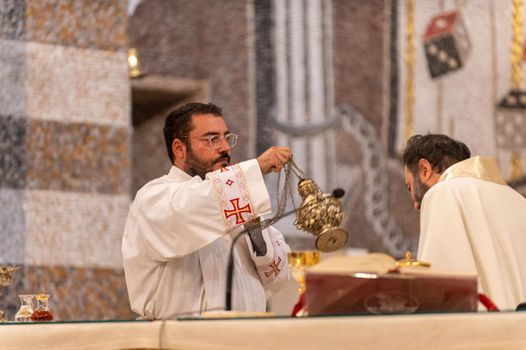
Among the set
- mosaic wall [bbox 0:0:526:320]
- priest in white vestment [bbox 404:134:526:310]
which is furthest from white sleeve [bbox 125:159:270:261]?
mosaic wall [bbox 0:0:526:320]

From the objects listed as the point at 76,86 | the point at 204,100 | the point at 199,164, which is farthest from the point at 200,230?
the point at 204,100

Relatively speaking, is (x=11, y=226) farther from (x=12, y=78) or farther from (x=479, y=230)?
(x=479, y=230)

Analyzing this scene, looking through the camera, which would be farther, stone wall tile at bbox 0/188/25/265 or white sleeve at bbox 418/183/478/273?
stone wall tile at bbox 0/188/25/265

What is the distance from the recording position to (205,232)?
4461 millimetres

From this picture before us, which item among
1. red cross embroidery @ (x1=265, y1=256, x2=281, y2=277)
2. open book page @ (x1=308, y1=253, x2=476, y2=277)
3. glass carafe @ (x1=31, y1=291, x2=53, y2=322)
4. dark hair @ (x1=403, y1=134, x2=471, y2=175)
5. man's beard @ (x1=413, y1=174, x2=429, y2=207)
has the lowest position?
glass carafe @ (x1=31, y1=291, x2=53, y2=322)

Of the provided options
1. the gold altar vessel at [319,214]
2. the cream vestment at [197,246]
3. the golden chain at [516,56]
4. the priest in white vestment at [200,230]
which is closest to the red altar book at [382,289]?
the gold altar vessel at [319,214]

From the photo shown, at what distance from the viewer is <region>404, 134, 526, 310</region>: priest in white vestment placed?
4.14m

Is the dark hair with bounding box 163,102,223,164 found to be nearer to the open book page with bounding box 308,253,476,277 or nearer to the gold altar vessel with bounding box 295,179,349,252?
the gold altar vessel with bounding box 295,179,349,252

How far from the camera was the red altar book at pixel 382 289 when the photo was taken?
9.86ft

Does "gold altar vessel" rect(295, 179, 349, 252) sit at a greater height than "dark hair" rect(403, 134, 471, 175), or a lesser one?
lesser

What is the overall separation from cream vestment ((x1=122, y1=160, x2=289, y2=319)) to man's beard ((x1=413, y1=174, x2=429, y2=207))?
2.03 feet

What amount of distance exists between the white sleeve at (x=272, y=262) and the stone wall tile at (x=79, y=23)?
306 centimetres

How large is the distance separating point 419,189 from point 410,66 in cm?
500

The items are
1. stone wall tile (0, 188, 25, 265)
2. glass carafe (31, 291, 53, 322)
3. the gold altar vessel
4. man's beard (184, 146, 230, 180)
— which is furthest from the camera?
stone wall tile (0, 188, 25, 265)
